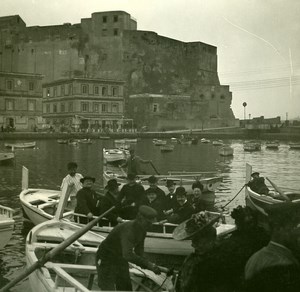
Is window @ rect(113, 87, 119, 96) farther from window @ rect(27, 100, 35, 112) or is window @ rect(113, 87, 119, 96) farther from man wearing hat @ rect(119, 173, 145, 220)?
man wearing hat @ rect(119, 173, 145, 220)

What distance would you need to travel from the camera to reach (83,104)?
59781mm

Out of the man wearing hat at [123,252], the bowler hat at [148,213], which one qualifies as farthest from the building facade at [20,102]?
→ the bowler hat at [148,213]

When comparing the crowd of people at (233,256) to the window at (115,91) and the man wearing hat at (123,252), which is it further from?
the window at (115,91)

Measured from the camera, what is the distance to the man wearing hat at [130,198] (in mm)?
9109

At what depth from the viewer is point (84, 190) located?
939 cm

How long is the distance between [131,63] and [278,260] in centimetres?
7267

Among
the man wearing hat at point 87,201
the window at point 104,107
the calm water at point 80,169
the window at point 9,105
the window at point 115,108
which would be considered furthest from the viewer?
the window at point 115,108

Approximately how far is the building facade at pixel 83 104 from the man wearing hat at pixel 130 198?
4994cm

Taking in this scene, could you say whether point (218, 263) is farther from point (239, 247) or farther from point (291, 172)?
point (291, 172)

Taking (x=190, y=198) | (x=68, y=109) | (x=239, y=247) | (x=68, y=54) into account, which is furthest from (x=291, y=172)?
(x=68, y=54)

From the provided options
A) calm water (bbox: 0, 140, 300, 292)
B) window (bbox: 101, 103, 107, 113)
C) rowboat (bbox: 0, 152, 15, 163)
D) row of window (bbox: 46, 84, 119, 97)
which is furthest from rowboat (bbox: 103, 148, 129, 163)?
window (bbox: 101, 103, 107, 113)

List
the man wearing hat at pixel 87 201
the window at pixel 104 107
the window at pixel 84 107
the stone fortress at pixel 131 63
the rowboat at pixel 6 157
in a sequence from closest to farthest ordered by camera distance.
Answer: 1. the man wearing hat at pixel 87 201
2. the rowboat at pixel 6 157
3. the window at pixel 84 107
4. the window at pixel 104 107
5. the stone fortress at pixel 131 63

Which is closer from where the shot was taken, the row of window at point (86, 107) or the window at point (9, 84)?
the window at point (9, 84)

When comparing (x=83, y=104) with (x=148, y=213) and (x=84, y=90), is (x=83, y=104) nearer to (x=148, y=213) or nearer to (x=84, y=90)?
(x=84, y=90)
